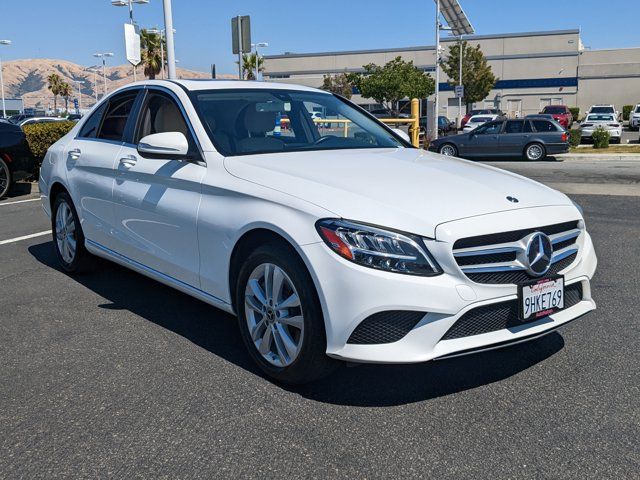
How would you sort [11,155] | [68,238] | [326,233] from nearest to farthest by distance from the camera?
1. [326,233]
2. [68,238]
3. [11,155]

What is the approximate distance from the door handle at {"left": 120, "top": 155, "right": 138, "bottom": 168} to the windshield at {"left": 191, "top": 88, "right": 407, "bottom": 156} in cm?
67

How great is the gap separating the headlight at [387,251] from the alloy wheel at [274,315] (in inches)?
15.9

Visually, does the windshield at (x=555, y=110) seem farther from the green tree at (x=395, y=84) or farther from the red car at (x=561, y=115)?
the green tree at (x=395, y=84)

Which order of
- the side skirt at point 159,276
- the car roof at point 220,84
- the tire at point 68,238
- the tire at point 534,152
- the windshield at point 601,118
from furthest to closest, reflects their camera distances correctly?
the windshield at point 601,118 < the tire at point 534,152 < the tire at point 68,238 < the car roof at point 220,84 < the side skirt at point 159,276

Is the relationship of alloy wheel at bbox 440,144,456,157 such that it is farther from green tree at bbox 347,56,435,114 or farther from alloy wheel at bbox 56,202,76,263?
green tree at bbox 347,56,435,114

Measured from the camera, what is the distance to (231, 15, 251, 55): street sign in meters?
11.3

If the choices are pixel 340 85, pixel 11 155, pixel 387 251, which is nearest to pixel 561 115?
pixel 340 85

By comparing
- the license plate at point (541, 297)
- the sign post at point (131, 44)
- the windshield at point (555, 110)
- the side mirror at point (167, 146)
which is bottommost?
the license plate at point (541, 297)

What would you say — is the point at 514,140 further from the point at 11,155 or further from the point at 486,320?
the point at 486,320

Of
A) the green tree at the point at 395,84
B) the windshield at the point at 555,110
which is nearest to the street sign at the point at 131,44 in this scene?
the windshield at the point at 555,110

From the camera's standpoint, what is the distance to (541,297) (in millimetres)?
3252

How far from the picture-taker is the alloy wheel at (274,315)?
328 centimetres

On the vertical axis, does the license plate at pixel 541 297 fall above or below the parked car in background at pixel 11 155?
below

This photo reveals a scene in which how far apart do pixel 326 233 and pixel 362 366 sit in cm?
107
